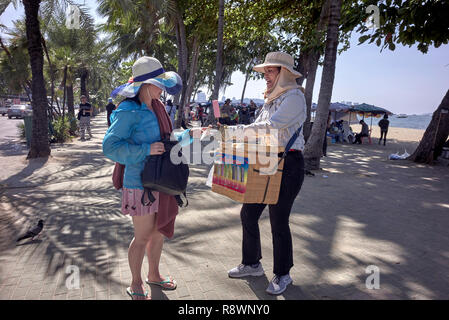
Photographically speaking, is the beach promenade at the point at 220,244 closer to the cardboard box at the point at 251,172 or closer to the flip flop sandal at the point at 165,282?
the flip flop sandal at the point at 165,282

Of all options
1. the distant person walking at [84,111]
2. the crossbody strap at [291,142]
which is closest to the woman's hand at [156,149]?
the crossbody strap at [291,142]

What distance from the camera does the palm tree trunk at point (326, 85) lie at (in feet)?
25.9

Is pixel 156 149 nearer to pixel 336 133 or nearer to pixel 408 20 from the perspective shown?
pixel 408 20

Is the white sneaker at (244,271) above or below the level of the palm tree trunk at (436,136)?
below

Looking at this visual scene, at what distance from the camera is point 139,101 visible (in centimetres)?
230

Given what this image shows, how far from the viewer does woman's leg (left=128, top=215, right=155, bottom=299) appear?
238cm

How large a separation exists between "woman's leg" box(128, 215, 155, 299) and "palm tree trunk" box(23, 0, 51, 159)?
874 cm

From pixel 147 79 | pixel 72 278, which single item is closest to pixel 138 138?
pixel 147 79

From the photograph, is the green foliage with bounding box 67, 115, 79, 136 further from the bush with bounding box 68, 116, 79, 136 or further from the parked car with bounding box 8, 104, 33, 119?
the parked car with bounding box 8, 104, 33, 119

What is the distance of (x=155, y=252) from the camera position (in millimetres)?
2676

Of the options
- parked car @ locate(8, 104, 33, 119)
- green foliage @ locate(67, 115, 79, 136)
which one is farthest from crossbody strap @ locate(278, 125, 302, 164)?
parked car @ locate(8, 104, 33, 119)

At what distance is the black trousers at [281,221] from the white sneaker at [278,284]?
5 centimetres

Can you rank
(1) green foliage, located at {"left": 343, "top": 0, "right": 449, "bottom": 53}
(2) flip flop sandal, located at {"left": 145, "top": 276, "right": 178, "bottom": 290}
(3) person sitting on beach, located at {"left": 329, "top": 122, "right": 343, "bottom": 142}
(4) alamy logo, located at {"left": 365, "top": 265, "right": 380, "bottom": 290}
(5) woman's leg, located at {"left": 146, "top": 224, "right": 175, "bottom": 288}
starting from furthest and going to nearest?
1. (3) person sitting on beach, located at {"left": 329, "top": 122, "right": 343, "bottom": 142}
2. (1) green foliage, located at {"left": 343, "top": 0, "right": 449, "bottom": 53}
3. (4) alamy logo, located at {"left": 365, "top": 265, "right": 380, "bottom": 290}
4. (2) flip flop sandal, located at {"left": 145, "top": 276, "right": 178, "bottom": 290}
5. (5) woman's leg, located at {"left": 146, "top": 224, "right": 175, "bottom": 288}
